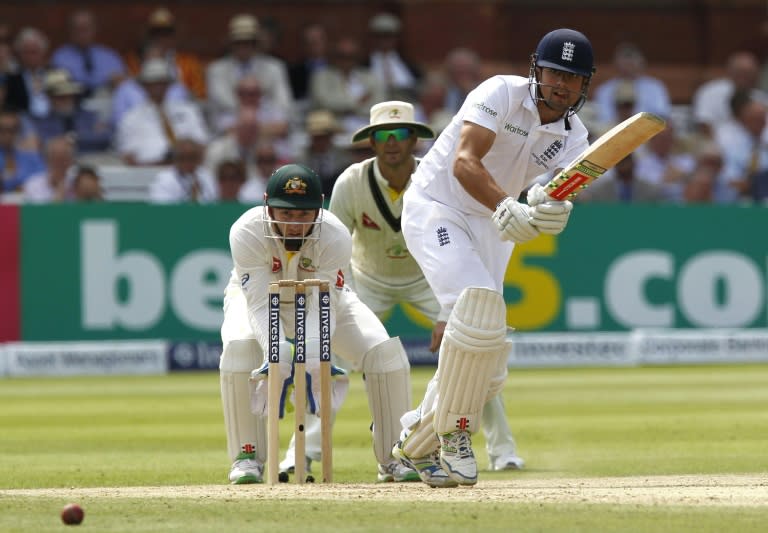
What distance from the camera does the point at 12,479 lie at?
5.80 m

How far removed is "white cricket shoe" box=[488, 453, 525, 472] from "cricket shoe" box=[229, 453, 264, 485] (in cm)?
108

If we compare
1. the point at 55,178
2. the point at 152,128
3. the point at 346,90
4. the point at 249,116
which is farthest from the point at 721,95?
the point at 55,178

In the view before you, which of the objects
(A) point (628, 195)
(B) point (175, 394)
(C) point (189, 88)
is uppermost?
(C) point (189, 88)

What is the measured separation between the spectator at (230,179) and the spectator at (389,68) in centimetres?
210

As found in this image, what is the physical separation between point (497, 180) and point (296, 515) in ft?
5.38

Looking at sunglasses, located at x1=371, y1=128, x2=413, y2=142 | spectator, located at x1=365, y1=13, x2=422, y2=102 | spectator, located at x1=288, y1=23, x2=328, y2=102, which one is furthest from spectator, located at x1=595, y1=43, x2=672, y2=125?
sunglasses, located at x1=371, y1=128, x2=413, y2=142

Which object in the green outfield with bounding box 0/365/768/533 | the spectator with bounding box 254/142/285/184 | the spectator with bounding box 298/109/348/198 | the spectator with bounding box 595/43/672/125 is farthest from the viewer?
the spectator with bounding box 595/43/672/125

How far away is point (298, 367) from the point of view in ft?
17.6

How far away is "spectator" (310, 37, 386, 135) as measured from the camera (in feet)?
42.3

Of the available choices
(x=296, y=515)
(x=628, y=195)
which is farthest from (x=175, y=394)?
(x=296, y=515)

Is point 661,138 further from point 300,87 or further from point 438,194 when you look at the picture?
point 438,194

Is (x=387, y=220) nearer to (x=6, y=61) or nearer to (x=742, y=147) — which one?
(x=6, y=61)

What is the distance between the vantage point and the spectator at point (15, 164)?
462 inches

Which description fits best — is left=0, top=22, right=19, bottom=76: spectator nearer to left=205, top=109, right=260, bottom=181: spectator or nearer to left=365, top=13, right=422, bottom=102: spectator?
left=205, top=109, right=260, bottom=181: spectator
